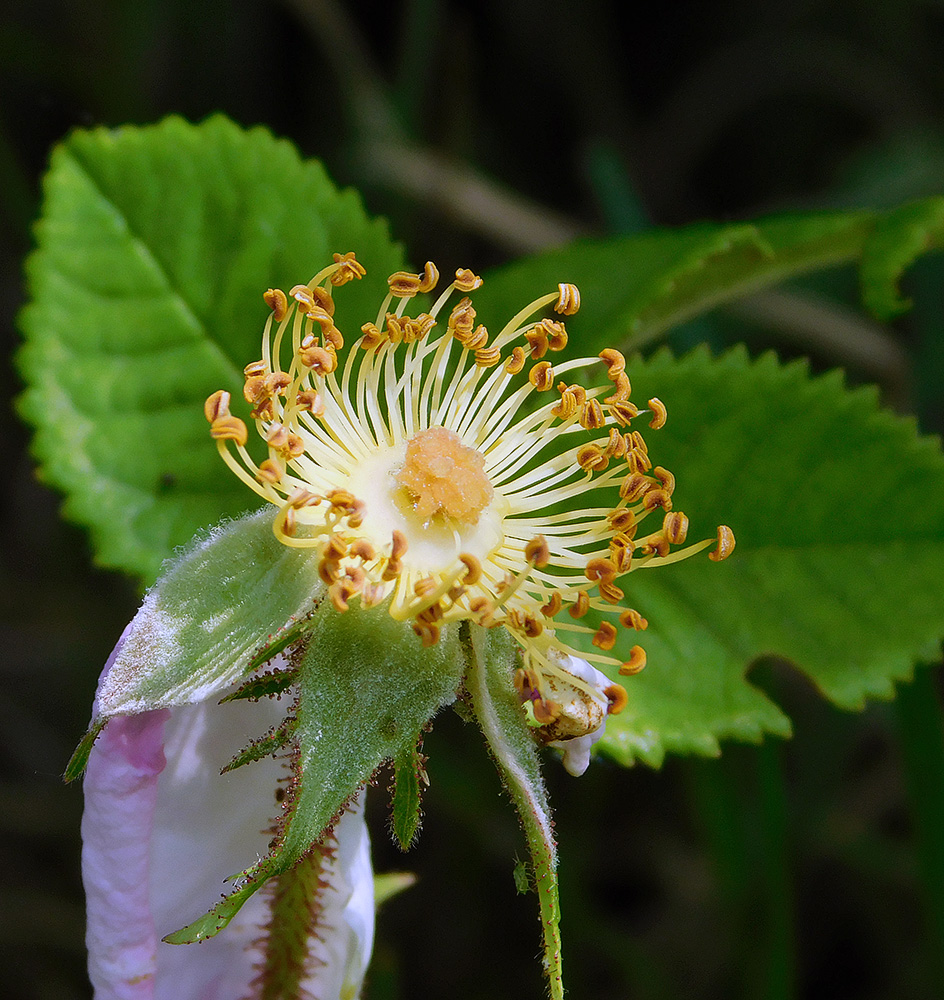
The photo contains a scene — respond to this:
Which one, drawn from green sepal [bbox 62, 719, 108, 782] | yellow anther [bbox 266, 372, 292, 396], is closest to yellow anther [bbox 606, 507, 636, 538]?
yellow anther [bbox 266, 372, 292, 396]

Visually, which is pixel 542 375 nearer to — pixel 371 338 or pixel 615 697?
pixel 371 338

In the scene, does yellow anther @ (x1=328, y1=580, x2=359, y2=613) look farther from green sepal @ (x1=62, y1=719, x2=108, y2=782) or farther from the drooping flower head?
green sepal @ (x1=62, y1=719, x2=108, y2=782)

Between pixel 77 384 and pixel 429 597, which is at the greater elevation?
pixel 77 384

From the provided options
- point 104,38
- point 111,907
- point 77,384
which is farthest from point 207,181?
point 104,38

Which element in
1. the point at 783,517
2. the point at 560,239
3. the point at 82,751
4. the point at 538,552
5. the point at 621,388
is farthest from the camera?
the point at 560,239

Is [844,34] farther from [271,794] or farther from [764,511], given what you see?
[271,794]

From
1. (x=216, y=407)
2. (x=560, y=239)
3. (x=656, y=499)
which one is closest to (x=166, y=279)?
(x=216, y=407)
